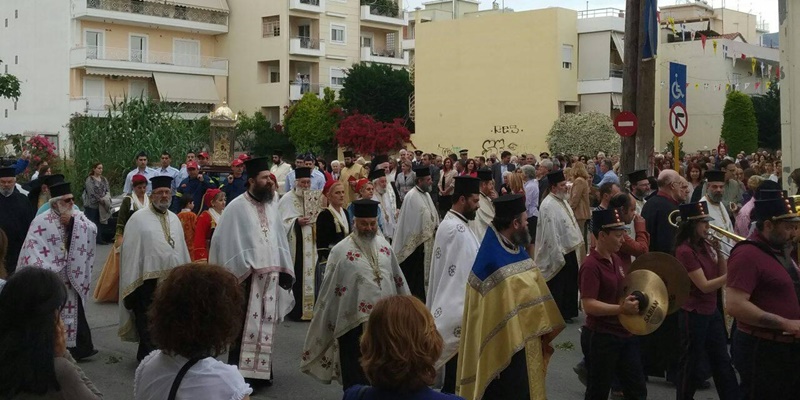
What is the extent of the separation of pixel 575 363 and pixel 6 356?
744cm

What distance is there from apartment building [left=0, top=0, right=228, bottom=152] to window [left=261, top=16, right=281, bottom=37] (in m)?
2.46

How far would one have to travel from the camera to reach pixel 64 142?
53.9 meters

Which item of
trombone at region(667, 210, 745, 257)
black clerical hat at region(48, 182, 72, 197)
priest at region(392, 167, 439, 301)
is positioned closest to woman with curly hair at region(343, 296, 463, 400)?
trombone at region(667, 210, 745, 257)

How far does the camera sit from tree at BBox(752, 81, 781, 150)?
50.0 meters

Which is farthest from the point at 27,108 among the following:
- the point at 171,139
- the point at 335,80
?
the point at 171,139

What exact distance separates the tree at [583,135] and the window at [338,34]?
2139cm

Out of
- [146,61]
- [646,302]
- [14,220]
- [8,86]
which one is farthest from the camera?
[146,61]

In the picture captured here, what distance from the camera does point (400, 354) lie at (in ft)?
12.8

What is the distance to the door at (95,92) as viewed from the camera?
5338 cm

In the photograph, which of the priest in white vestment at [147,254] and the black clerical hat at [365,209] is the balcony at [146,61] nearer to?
the priest in white vestment at [147,254]

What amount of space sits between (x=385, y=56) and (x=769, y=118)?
76.4 feet

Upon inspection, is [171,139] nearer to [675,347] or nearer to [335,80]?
[675,347]

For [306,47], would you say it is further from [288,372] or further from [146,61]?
[288,372]

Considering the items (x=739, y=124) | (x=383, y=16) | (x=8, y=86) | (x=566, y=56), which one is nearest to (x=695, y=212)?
(x=8, y=86)
